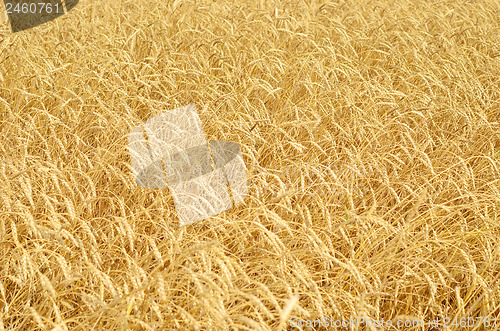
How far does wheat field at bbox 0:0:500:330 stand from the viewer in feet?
4.44

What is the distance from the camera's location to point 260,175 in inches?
76.5

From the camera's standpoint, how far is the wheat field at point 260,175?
135 cm

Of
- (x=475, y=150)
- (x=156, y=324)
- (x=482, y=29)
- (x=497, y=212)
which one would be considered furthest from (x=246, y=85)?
(x=482, y=29)

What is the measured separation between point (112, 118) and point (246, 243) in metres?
0.89

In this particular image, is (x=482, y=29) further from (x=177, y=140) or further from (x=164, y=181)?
(x=164, y=181)

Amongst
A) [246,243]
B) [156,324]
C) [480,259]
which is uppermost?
[156,324]

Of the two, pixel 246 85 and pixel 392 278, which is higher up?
pixel 246 85

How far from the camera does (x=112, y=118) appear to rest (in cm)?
215

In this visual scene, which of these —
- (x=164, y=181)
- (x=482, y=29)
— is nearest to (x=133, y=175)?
(x=164, y=181)

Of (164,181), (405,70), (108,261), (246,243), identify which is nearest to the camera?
(108,261)

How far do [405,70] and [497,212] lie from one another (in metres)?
1.25

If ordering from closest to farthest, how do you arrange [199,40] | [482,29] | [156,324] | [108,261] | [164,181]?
[156,324] → [108,261] → [164,181] → [199,40] → [482,29]

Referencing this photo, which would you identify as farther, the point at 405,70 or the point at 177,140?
the point at 405,70

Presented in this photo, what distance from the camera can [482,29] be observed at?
12.9 ft
